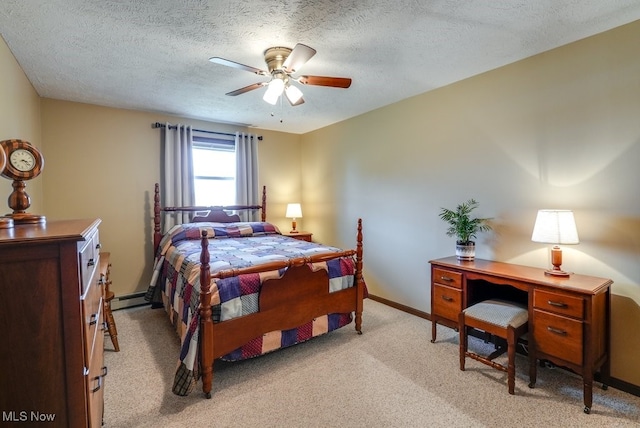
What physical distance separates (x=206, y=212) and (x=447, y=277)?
3.28 metres

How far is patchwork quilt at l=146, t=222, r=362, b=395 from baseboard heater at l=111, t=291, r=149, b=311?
375 millimetres

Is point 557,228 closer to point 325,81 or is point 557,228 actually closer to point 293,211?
point 325,81

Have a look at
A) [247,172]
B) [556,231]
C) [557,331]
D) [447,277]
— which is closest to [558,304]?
[557,331]

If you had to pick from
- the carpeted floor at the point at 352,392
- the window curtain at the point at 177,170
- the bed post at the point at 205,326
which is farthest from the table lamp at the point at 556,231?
the window curtain at the point at 177,170

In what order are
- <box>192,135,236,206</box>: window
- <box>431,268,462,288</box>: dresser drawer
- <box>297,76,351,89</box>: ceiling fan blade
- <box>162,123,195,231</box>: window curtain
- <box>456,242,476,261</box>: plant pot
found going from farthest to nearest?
<box>192,135,236,206</box>: window
<box>162,123,195,231</box>: window curtain
<box>456,242,476,261</box>: plant pot
<box>431,268,462,288</box>: dresser drawer
<box>297,76,351,89</box>: ceiling fan blade

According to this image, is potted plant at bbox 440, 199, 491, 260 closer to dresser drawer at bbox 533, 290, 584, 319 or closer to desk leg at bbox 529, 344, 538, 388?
dresser drawer at bbox 533, 290, 584, 319

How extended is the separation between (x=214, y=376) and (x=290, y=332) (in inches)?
25.6

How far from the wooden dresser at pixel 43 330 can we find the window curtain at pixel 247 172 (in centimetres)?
357

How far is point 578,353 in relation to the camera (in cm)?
198

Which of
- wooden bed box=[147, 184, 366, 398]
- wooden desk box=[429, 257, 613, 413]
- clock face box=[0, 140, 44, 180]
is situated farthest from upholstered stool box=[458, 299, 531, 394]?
clock face box=[0, 140, 44, 180]

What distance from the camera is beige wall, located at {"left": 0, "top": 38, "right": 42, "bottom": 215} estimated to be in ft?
7.13

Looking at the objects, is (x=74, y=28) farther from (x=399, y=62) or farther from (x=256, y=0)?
(x=399, y=62)

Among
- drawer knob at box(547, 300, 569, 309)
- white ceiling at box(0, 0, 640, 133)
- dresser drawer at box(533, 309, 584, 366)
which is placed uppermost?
white ceiling at box(0, 0, 640, 133)

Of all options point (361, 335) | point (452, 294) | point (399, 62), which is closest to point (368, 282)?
point (361, 335)
